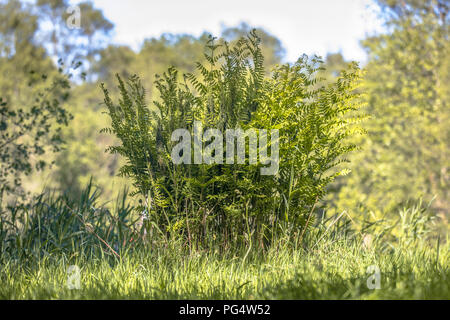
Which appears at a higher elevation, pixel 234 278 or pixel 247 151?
pixel 247 151

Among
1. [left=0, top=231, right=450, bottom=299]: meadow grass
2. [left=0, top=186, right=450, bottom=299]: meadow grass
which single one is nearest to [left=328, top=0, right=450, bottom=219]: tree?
[left=0, top=186, right=450, bottom=299]: meadow grass

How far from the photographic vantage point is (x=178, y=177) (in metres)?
3.51

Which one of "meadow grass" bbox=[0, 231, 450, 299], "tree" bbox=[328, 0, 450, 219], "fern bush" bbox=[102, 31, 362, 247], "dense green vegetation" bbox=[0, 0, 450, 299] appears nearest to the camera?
"meadow grass" bbox=[0, 231, 450, 299]

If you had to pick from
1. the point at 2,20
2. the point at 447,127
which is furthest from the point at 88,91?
the point at 447,127

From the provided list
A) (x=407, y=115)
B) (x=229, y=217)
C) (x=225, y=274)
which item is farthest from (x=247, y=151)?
(x=407, y=115)

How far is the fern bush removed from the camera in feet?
11.5

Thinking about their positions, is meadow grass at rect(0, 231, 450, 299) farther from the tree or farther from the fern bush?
the tree

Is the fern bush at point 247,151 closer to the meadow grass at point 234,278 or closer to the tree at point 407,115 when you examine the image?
the meadow grass at point 234,278

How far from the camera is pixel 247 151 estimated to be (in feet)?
11.4

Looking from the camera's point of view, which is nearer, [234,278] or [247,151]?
[234,278]

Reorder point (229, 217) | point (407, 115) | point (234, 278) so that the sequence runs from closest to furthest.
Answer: point (234, 278)
point (229, 217)
point (407, 115)

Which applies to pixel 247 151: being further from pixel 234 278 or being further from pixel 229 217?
pixel 234 278

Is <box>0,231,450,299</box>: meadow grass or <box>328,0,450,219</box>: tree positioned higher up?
<box>328,0,450,219</box>: tree

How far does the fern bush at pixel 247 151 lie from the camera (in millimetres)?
3492
